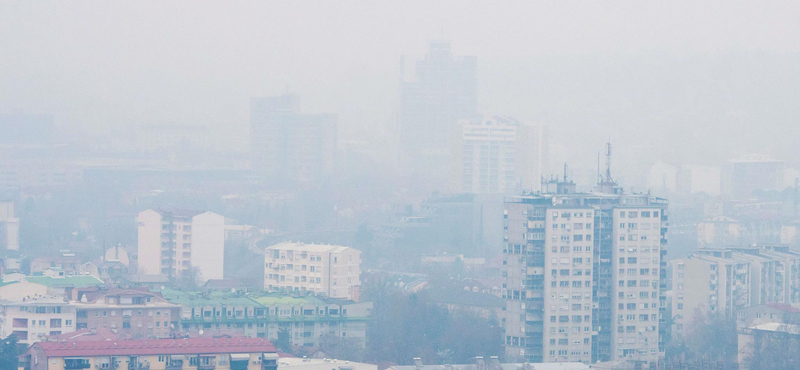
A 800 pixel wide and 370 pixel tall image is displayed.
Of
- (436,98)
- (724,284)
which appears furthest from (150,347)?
(436,98)

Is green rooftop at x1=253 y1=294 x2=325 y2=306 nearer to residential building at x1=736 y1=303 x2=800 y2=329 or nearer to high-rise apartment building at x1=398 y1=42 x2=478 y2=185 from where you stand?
residential building at x1=736 y1=303 x2=800 y2=329

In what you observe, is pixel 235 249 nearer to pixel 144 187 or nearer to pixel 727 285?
pixel 727 285

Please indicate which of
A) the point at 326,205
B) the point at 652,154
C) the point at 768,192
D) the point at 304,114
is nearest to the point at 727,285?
the point at 326,205

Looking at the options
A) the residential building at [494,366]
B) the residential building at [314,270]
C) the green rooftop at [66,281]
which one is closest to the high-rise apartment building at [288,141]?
the residential building at [314,270]

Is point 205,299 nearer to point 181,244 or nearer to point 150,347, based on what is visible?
point 150,347

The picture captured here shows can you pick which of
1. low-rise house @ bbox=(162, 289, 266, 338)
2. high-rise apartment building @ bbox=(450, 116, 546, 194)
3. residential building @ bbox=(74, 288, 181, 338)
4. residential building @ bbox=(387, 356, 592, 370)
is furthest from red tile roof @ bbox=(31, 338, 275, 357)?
high-rise apartment building @ bbox=(450, 116, 546, 194)
